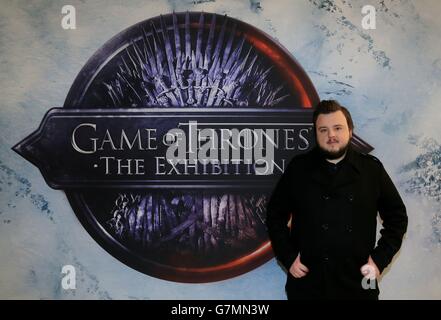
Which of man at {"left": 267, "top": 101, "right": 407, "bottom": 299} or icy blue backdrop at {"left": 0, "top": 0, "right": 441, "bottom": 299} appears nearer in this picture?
man at {"left": 267, "top": 101, "right": 407, "bottom": 299}

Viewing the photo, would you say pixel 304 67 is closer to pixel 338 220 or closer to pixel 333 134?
pixel 333 134

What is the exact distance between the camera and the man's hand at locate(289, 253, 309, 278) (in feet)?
8.48

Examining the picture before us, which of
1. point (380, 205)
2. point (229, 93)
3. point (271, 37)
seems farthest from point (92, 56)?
point (380, 205)

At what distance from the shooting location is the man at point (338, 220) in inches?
100

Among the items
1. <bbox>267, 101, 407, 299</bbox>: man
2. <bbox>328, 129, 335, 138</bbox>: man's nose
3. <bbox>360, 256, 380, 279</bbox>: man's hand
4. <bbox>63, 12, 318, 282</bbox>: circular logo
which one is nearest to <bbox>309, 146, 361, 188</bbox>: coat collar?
<bbox>267, 101, 407, 299</bbox>: man

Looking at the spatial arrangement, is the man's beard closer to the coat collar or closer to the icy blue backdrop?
the coat collar

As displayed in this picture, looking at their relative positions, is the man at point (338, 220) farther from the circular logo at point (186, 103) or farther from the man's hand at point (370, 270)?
the circular logo at point (186, 103)

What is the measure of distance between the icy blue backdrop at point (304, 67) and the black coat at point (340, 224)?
687mm

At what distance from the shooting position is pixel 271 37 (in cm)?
323

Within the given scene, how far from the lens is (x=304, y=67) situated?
323cm

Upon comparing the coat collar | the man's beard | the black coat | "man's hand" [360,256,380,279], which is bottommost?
"man's hand" [360,256,380,279]

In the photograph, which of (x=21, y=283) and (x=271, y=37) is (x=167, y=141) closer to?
(x=271, y=37)

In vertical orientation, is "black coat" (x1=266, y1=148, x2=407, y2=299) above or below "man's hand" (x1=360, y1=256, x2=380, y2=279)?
above

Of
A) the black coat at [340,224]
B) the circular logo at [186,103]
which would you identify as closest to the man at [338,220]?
the black coat at [340,224]
